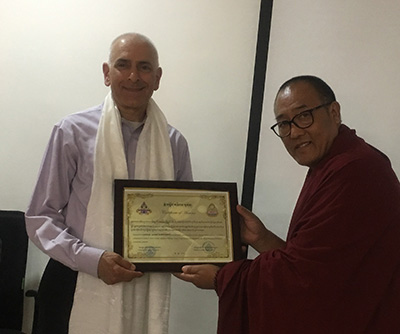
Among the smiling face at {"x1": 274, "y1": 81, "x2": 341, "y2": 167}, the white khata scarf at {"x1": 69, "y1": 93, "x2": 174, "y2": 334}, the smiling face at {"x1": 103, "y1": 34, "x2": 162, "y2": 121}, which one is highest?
the smiling face at {"x1": 103, "y1": 34, "x2": 162, "y2": 121}

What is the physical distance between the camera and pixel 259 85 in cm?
250

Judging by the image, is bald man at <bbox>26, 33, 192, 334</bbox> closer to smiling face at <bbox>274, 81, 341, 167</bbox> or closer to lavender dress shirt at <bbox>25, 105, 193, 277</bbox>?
lavender dress shirt at <bbox>25, 105, 193, 277</bbox>

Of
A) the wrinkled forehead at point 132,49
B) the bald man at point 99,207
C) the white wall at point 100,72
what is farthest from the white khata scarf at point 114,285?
the white wall at point 100,72

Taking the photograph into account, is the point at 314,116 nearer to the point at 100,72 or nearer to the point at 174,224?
the point at 174,224

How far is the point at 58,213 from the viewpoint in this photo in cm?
165

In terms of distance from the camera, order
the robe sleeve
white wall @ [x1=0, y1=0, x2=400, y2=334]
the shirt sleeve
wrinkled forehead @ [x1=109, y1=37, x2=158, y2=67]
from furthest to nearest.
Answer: white wall @ [x1=0, y1=0, x2=400, y2=334], wrinkled forehead @ [x1=109, y1=37, x2=158, y2=67], the shirt sleeve, the robe sleeve

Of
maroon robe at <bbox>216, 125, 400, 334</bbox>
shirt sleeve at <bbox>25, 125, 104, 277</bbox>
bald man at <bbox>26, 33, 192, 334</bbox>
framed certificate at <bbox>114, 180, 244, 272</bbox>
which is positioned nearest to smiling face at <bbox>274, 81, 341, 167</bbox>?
maroon robe at <bbox>216, 125, 400, 334</bbox>

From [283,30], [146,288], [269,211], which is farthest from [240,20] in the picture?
[146,288]

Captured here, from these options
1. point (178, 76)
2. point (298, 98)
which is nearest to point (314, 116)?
point (298, 98)

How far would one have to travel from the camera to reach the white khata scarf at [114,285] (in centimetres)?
161

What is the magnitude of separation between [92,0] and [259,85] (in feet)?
3.16

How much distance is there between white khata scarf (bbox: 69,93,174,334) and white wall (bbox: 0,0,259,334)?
0.82 m

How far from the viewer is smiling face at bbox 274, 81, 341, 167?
1578mm

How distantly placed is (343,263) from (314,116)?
48 cm
